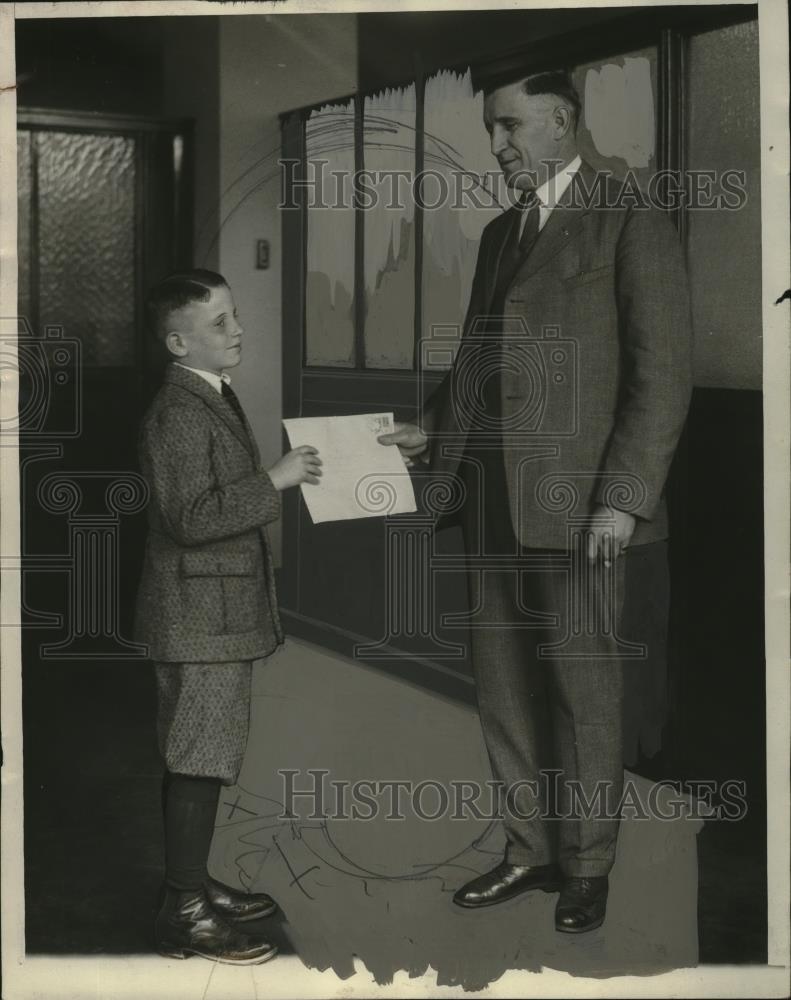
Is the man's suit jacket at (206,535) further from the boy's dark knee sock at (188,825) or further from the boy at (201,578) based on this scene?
the boy's dark knee sock at (188,825)

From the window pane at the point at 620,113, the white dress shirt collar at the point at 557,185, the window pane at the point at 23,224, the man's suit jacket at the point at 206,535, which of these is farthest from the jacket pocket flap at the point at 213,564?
the window pane at the point at 620,113

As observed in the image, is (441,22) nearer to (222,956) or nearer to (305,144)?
(305,144)

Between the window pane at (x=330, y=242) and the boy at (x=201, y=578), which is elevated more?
the window pane at (x=330, y=242)

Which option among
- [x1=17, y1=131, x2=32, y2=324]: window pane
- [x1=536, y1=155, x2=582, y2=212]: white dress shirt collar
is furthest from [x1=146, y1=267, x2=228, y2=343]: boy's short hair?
[x1=536, y1=155, x2=582, y2=212]: white dress shirt collar

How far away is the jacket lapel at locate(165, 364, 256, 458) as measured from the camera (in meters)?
2.05

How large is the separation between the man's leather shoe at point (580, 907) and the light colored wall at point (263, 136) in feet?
2.91

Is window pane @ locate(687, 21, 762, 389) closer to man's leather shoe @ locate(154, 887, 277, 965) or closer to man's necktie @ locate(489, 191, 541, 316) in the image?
man's necktie @ locate(489, 191, 541, 316)

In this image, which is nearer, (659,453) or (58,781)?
(659,453)

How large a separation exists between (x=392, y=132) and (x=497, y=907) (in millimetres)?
Answer: 1534

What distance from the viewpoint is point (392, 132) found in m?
2.14

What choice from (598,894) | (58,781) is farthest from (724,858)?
(58,781)

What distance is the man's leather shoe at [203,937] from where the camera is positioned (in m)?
2.13

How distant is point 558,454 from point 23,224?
1.15 metres

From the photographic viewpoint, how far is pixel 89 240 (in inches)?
85.9
